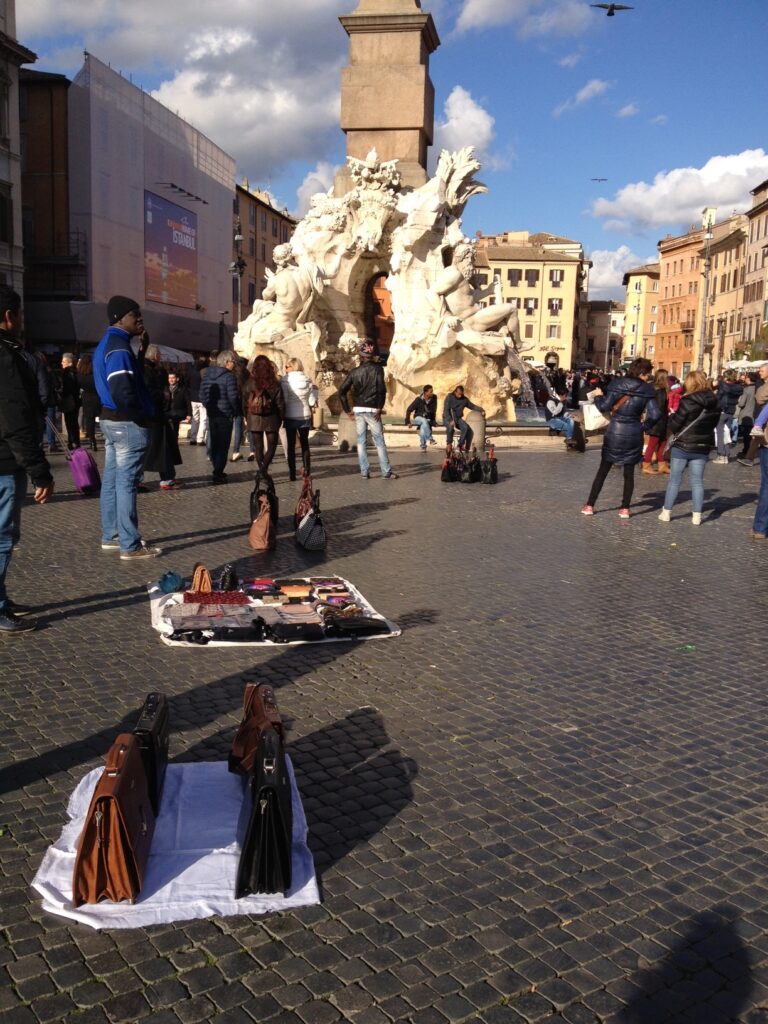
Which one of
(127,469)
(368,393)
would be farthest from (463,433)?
(127,469)

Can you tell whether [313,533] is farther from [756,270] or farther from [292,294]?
[756,270]

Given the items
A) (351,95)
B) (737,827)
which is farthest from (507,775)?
(351,95)

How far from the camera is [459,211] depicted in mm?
20438

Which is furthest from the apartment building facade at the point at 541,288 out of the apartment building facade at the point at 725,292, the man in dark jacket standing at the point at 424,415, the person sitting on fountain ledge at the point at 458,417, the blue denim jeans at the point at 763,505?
the blue denim jeans at the point at 763,505

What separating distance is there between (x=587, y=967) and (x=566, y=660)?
269 cm

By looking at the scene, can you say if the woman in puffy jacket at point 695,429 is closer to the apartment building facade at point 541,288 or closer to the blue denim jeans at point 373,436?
the blue denim jeans at point 373,436

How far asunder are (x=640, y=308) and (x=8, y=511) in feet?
336

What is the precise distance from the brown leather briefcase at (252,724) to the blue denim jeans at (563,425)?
14675 mm

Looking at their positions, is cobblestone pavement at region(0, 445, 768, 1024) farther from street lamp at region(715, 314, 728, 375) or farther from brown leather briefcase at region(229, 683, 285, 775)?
street lamp at region(715, 314, 728, 375)

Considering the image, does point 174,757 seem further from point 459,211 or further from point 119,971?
point 459,211

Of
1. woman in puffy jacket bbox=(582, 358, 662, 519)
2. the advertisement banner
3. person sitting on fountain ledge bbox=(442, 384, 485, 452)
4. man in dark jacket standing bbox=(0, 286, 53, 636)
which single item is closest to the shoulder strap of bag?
woman in puffy jacket bbox=(582, 358, 662, 519)

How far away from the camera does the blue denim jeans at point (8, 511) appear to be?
530 centimetres

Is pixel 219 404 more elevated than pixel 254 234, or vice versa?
pixel 254 234

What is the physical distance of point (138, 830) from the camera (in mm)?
2828
